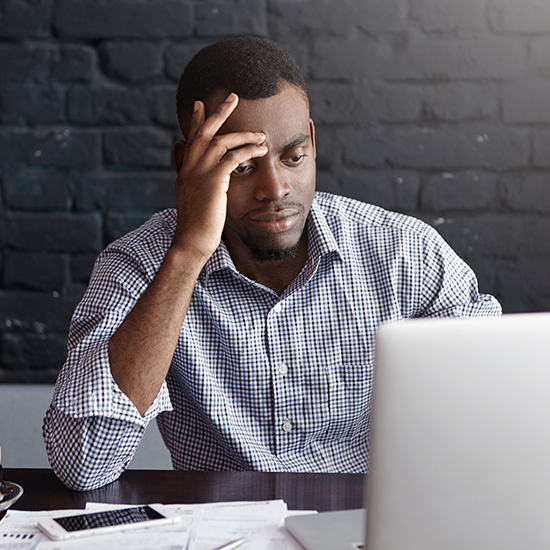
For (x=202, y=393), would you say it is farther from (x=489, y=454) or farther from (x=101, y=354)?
(x=489, y=454)

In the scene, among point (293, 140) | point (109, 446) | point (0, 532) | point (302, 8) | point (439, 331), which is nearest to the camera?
point (439, 331)

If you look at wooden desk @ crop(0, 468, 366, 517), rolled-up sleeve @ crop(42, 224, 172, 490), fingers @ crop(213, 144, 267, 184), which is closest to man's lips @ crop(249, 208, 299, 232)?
fingers @ crop(213, 144, 267, 184)

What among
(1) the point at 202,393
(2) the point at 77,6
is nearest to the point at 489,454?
(1) the point at 202,393

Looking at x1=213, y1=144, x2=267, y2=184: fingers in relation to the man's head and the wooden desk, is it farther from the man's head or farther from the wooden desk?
the wooden desk

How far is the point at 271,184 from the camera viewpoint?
120 cm

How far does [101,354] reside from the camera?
105cm

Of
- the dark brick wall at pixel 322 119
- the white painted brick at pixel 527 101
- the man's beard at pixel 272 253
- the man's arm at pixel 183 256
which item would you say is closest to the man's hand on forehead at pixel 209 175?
the man's arm at pixel 183 256

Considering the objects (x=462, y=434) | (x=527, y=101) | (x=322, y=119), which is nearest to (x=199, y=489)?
(x=462, y=434)

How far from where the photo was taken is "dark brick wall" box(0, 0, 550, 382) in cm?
173

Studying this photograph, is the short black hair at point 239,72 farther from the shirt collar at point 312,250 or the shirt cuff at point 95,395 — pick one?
the shirt cuff at point 95,395

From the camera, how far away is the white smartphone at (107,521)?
784 mm

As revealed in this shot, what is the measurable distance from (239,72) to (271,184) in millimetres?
233

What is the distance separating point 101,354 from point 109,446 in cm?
15

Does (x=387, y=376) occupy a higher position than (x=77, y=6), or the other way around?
(x=77, y=6)
